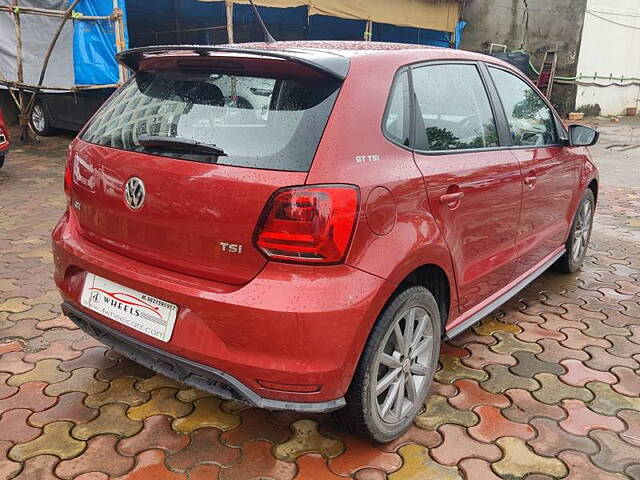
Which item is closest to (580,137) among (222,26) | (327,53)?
(327,53)

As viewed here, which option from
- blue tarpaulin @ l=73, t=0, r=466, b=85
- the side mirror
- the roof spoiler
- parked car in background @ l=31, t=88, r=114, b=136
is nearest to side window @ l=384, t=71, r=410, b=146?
the roof spoiler

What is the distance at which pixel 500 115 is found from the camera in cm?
310

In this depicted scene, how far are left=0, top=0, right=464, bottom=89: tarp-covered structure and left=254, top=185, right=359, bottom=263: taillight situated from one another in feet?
25.1

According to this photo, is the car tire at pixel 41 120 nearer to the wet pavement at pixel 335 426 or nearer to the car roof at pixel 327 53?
the wet pavement at pixel 335 426

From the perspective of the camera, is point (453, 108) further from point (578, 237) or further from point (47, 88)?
point (47, 88)

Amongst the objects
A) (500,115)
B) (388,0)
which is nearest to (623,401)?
(500,115)

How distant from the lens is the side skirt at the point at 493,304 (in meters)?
2.77

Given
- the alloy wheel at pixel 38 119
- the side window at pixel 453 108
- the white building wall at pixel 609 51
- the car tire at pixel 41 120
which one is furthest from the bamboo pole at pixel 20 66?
the white building wall at pixel 609 51

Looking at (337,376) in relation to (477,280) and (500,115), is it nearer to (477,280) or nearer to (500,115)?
(477,280)

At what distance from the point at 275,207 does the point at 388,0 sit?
11109mm

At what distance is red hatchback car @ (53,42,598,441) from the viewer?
6.38ft

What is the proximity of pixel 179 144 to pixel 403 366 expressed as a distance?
125 centimetres

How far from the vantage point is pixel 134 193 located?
2162 mm

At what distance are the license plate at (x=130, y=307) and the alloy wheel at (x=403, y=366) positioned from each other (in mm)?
796
